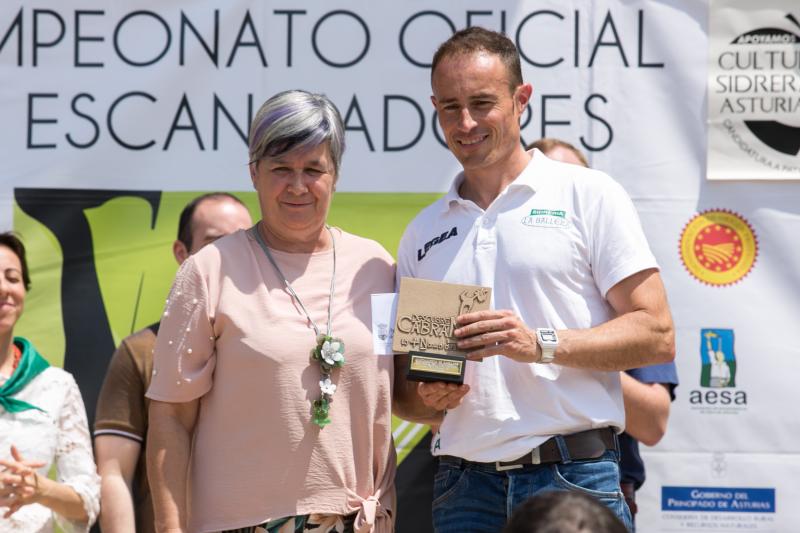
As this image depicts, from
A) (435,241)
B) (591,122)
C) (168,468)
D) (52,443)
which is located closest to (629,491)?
(435,241)

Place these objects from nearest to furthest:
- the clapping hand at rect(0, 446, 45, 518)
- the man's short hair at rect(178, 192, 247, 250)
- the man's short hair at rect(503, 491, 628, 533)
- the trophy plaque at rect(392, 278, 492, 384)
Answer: the man's short hair at rect(503, 491, 628, 533)
the trophy plaque at rect(392, 278, 492, 384)
the clapping hand at rect(0, 446, 45, 518)
the man's short hair at rect(178, 192, 247, 250)

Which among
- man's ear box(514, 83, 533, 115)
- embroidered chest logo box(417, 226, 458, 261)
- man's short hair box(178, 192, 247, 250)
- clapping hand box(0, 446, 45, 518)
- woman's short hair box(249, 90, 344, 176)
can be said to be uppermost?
man's ear box(514, 83, 533, 115)

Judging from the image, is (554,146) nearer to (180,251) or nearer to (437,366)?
(180,251)

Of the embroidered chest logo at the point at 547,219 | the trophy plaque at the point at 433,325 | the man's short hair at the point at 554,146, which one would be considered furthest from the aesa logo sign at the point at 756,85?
the trophy plaque at the point at 433,325

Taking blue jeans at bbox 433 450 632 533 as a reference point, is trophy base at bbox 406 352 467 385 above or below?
above

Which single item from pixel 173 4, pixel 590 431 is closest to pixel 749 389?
pixel 590 431

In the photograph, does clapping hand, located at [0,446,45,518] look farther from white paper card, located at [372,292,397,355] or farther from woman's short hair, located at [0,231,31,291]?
white paper card, located at [372,292,397,355]

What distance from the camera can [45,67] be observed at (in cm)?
423

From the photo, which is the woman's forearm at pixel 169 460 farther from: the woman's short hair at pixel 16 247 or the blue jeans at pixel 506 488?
the woman's short hair at pixel 16 247

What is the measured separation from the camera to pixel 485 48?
2.78 metres

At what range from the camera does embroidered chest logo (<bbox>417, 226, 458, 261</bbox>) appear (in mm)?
2818

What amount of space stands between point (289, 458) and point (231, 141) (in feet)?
6.26

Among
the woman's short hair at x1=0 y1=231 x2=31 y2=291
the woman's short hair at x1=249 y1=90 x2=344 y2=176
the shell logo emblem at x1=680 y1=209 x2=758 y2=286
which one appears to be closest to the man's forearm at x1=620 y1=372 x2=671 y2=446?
the shell logo emblem at x1=680 y1=209 x2=758 y2=286

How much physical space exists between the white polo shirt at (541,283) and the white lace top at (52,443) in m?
1.35
